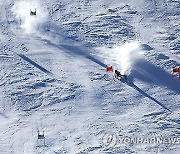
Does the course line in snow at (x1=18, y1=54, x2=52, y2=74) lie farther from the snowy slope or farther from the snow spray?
the snow spray

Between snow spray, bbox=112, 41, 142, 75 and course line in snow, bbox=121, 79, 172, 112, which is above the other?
snow spray, bbox=112, 41, 142, 75

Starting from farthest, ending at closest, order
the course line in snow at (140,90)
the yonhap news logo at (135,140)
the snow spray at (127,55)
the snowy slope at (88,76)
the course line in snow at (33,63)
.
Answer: the course line in snow at (33,63)
the snow spray at (127,55)
the course line in snow at (140,90)
the snowy slope at (88,76)
the yonhap news logo at (135,140)

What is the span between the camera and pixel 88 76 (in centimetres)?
1959

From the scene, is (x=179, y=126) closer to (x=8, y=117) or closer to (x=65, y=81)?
(x=65, y=81)

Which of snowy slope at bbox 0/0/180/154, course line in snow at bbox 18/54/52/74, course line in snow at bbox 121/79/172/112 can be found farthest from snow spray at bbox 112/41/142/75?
course line in snow at bbox 18/54/52/74

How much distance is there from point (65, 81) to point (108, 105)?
2092mm

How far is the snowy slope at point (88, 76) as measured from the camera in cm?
1761

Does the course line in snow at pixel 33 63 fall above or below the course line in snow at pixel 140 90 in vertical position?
above

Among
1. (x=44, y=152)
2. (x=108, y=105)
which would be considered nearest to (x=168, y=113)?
(x=108, y=105)

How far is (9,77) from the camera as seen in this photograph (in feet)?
64.8

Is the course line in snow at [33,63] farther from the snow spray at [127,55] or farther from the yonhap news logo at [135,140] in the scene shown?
the yonhap news logo at [135,140]

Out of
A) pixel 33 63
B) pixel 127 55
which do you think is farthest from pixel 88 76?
pixel 33 63

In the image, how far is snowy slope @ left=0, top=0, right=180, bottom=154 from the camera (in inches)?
693

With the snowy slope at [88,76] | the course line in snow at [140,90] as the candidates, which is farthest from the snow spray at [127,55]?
the course line in snow at [140,90]
